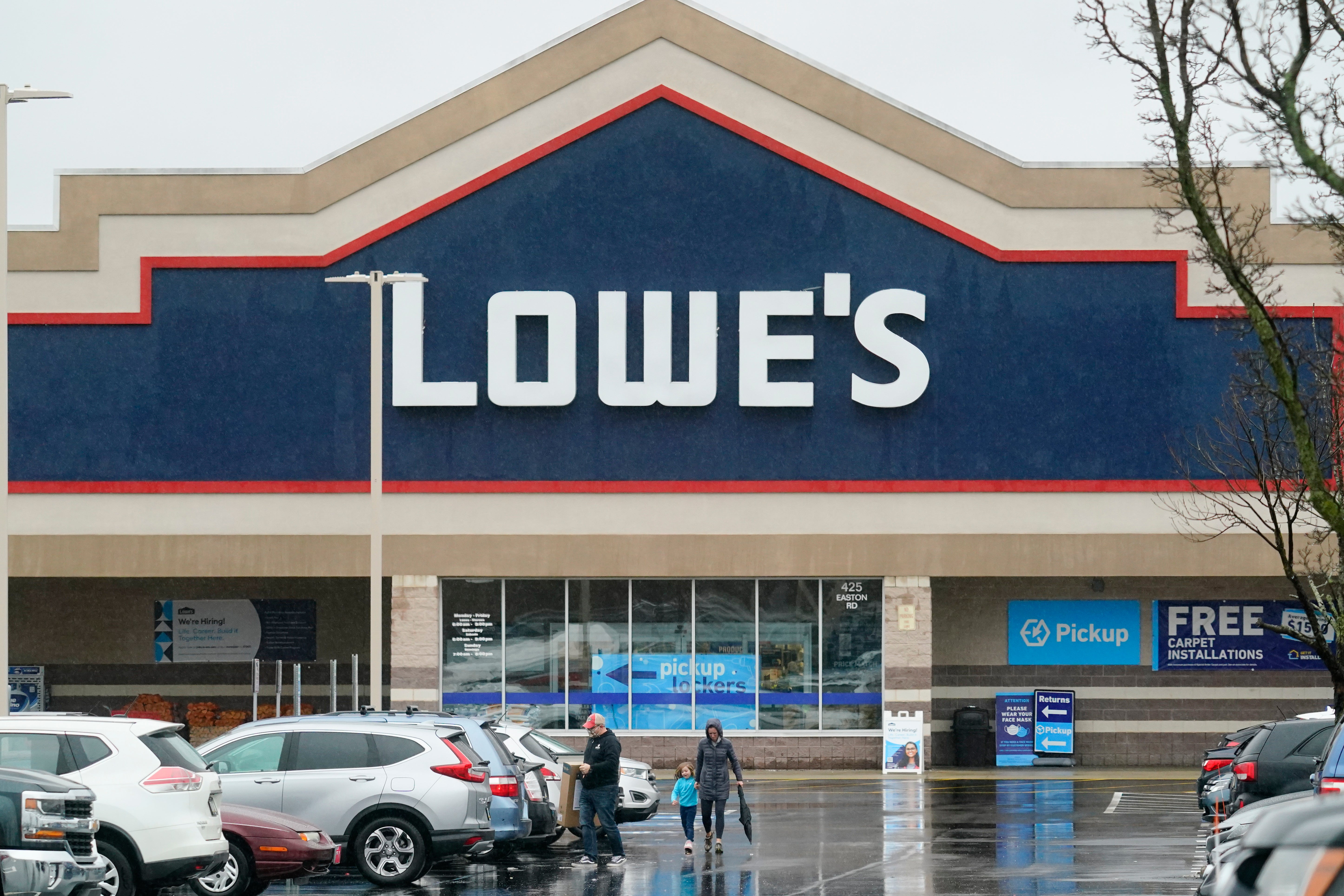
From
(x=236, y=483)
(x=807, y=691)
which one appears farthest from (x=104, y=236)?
(x=807, y=691)

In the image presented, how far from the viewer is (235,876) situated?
17000mm

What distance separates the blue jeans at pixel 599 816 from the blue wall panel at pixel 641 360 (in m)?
13.0

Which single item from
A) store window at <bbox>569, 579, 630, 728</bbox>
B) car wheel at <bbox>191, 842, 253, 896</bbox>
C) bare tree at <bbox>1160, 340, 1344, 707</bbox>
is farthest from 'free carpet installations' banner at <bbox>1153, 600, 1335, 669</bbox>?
car wheel at <bbox>191, 842, 253, 896</bbox>

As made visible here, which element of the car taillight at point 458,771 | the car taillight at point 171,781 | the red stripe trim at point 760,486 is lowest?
the car taillight at point 458,771

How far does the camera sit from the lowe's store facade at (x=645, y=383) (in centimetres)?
3338

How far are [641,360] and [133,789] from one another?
19433mm

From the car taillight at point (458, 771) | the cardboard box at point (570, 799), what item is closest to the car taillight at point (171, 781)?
the car taillight at point (458, 771)

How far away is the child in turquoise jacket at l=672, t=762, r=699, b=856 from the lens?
21.8 metres

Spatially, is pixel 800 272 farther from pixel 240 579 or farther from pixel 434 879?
pixel 434 879

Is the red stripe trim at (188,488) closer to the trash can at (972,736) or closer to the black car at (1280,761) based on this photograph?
the trash can at (972,736)

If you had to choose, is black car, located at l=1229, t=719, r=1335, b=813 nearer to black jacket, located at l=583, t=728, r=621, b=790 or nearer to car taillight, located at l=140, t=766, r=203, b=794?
black jacket, located at l=583, t=728, r=621, b=790

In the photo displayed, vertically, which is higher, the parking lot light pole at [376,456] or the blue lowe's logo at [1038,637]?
the parking lot light pole at [376,456]

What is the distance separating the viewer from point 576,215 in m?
33.9

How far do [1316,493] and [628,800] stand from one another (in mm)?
13062
